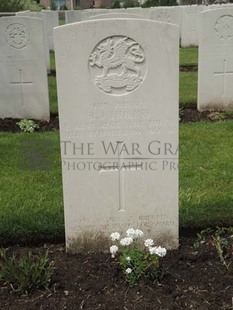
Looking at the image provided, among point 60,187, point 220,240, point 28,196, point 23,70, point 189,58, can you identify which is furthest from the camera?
point 189,58

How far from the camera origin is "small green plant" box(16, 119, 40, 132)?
715 cm

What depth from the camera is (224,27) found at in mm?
7512

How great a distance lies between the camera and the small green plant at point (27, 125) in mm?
7148

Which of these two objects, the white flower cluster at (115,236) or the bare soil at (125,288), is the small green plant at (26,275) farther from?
the white flower cluster at (115,236)

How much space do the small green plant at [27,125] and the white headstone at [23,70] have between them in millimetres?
314

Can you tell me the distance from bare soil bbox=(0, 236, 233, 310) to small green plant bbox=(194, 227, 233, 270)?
0.21 feet

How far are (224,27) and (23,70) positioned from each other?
3072mm

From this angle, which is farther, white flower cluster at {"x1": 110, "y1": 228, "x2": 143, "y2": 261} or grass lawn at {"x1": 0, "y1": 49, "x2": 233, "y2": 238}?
grass lawn at {"x1": 0, "y1": 49, "x2": 233, "y2": 238}

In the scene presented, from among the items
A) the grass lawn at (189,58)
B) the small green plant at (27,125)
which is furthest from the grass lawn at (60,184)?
the grass lawn at (189,58)

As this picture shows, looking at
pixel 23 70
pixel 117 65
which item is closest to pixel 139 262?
pixel 117 65

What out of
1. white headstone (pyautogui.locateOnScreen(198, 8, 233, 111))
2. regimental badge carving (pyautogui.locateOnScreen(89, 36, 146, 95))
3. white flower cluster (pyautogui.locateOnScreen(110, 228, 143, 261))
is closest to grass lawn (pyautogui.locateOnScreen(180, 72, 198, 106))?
white headstone (pyautogui.locateOnScreen(198, 8, 233, 111))

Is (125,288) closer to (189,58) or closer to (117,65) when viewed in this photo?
(117,65)

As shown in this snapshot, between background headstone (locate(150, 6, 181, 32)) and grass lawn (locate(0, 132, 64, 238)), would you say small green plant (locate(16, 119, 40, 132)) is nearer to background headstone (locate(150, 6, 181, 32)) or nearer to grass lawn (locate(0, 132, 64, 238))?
grass lawn (locate(0, 132, 64, 238))

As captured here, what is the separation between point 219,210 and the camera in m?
4.20
